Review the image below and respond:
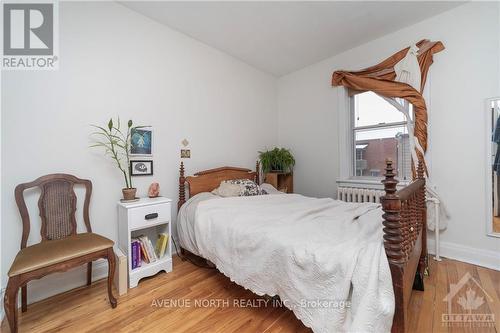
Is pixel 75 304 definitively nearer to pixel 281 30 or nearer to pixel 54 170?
pixel 54 170

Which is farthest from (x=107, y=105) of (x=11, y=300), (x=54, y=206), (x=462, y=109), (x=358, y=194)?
(x=462, y=109)

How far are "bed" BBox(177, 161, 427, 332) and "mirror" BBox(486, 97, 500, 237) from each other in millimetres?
761

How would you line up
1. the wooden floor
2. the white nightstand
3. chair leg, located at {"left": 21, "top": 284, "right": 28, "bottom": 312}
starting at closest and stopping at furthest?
the wooden floor → chair leg, located at {"left": 21, "top": 284, "right": 28, "bottom": 312} → the white nightstand

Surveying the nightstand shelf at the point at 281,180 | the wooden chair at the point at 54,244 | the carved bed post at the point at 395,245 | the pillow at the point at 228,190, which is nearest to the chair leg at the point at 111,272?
the wooden chair at the point at 54,244

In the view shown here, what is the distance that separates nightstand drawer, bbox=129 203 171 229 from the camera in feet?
6.31

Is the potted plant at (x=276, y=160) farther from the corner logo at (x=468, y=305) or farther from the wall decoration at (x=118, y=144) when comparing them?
the corner logo at (x=468, y=305)

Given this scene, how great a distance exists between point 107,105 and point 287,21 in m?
2.12

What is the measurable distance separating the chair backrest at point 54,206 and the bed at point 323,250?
952 mm

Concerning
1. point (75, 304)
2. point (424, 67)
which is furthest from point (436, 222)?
point (75, 304)

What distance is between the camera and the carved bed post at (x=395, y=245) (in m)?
0.99

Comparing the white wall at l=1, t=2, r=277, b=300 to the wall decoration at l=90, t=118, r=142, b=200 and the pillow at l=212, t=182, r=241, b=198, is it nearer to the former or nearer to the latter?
the wall decoration at l=90, t=118, r=142, b=200

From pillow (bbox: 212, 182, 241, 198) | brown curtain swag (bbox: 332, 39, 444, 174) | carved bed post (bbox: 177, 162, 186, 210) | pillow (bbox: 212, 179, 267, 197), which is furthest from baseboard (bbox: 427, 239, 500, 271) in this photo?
carved bed post (bbox: 177, 162, 186, 210)

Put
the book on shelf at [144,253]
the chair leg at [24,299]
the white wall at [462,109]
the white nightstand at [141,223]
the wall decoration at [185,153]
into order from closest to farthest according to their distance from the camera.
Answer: the chair leg at [24,299], the white nightstand at [141,223], the book on shelf at [144,253], the white wall at [462,109], the wall decoration at [185,153]

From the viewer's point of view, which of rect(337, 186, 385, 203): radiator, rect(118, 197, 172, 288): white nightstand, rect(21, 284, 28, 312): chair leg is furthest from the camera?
rect(337, 186, 385, 203): radiator
